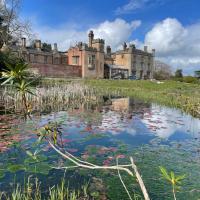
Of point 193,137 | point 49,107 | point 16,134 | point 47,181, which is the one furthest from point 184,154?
point 49,107

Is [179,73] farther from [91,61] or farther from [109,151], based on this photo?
[109,151]

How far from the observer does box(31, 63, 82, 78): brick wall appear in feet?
140

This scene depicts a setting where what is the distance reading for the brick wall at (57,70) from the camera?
1680 inches

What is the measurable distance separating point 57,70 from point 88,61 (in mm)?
9433

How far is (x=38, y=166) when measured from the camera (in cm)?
627

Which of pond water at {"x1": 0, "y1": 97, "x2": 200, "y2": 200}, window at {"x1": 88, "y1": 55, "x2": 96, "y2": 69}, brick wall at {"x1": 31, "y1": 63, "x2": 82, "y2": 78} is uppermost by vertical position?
window at {"x1": 88, "y1": 55, "x2": 96, "y2": 69}

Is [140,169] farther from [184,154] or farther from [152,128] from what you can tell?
[152,128]

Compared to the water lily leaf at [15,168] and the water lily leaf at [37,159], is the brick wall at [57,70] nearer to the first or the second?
the water lily leaf at [37,159]

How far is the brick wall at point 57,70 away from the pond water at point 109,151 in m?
30.7

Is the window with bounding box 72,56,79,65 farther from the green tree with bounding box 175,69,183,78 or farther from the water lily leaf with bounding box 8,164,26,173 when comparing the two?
the water lily leaf with bounding box 8,164,26,173

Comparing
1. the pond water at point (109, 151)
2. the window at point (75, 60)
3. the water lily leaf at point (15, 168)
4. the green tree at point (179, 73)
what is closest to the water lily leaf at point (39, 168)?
the pond water at point (109, 151)

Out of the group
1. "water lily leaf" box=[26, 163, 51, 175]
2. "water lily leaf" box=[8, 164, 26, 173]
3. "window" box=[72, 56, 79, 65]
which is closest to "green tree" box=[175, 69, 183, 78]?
"window" box=[72, 56, 79, 65]

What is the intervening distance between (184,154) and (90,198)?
4.10 metres

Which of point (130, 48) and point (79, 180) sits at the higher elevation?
point (130, 48)
